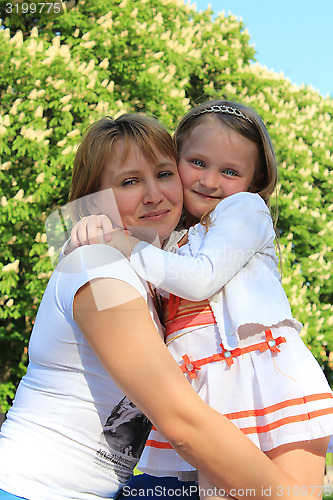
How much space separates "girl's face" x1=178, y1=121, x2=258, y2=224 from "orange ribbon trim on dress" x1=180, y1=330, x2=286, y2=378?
0.80 metres

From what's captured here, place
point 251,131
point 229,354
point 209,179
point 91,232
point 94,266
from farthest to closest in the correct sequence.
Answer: point 251,131 < point 209,179 < point 229,354 < point 91,232 < point 94,266

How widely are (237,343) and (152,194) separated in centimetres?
66

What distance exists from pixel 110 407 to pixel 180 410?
1.12 feet

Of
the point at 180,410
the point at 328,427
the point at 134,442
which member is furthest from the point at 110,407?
the point at 328,427

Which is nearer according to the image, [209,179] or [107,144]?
[107,144]

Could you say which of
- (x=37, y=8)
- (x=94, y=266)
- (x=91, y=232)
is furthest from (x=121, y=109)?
(x=94, y=266)

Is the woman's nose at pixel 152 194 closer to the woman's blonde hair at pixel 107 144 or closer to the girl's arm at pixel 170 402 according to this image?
the woman's blonde hair at pixel 107 144

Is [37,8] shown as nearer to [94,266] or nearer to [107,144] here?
[107,144]

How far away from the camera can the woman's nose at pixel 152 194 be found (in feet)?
7.25

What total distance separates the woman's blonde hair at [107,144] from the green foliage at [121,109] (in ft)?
7.11

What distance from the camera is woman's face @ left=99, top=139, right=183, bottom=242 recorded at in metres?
2.18

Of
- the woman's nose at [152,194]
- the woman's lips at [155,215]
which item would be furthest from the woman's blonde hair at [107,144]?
the woman's lips at [155,215]

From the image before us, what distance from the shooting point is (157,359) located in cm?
156

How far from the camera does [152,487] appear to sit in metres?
2.03
